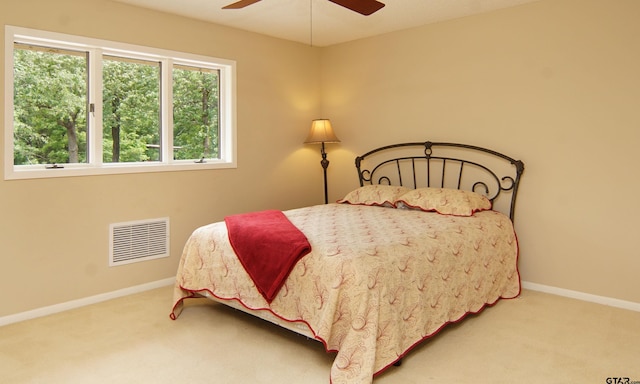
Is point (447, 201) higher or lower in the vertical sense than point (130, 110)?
lower

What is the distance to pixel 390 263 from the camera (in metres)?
2.63

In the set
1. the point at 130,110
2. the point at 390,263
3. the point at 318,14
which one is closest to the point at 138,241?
the point at 130,110

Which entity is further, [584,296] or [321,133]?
[321,133]

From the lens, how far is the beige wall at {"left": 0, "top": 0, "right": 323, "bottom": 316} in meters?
3.35

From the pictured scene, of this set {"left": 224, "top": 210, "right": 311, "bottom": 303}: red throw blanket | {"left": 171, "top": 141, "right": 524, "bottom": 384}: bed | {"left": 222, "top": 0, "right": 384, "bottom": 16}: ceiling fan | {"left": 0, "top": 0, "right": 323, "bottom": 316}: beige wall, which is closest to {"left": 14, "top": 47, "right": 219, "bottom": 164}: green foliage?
{"left": 0, "top": 0, "right": 323, "bottom": 316}: beige wall

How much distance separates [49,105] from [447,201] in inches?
126

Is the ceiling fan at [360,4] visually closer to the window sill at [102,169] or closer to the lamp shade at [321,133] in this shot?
the window sill at [102,169]

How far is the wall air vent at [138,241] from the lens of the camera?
3840 millimetres

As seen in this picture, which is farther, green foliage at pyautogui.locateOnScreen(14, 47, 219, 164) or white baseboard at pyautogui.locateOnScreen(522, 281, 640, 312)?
white baseboard at pyautogui.locateOnScreen(522, 281, 640, 312)

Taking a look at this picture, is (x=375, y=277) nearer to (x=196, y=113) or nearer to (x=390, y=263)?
(x=390, y=263)

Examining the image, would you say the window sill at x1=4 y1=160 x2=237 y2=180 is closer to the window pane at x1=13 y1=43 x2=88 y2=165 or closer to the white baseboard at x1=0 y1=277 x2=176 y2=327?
the window pane at x1=13 y1=43 x2=88 y2=165

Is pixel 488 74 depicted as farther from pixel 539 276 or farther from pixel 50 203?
pixel 50 203

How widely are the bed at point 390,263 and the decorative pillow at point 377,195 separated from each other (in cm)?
1

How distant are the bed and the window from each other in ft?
3.64
